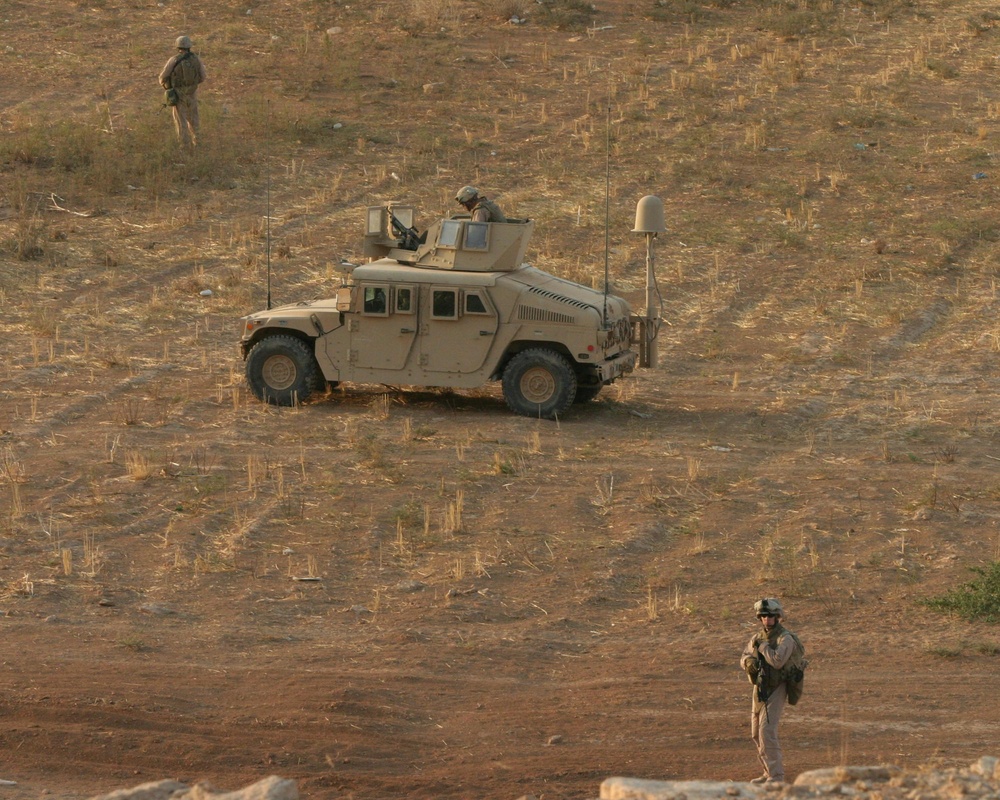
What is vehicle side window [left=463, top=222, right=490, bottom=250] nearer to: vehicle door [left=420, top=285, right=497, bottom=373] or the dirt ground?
vehicle door [left=420, top=285, right=497, bottom=373]

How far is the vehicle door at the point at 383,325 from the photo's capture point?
16.8 metres

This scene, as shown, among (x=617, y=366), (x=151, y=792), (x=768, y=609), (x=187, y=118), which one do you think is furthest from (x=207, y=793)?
(x=187, y=118)

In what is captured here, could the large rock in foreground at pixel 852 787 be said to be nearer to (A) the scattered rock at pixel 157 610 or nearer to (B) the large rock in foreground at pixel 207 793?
(B) the large rock in foreground at pixel 207 793

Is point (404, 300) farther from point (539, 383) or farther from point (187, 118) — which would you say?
point (187, 118)

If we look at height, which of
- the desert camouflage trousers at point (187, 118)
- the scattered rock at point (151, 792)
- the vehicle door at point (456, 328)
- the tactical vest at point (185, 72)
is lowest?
the scattered rock at point (151, 792)

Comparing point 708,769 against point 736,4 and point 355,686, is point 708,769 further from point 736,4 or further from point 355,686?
point 736,4

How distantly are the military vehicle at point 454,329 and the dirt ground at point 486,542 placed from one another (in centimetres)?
44

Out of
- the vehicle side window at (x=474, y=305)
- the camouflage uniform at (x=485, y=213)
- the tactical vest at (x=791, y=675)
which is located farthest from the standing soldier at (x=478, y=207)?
the tactical vest at (x=791, y=675)

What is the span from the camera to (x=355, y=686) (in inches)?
415

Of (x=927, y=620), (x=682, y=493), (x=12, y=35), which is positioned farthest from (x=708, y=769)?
(x=12, y=35)

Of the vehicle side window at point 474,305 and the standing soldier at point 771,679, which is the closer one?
the standing soldier at point 771,679

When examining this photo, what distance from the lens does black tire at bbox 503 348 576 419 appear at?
16.7 m

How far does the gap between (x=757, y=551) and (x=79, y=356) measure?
9250mm

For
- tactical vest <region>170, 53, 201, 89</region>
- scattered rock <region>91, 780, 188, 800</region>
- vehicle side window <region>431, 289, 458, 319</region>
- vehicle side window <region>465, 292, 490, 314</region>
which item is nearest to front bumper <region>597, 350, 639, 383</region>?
vehicle side window <region>465, 292, 490, 314</region>
